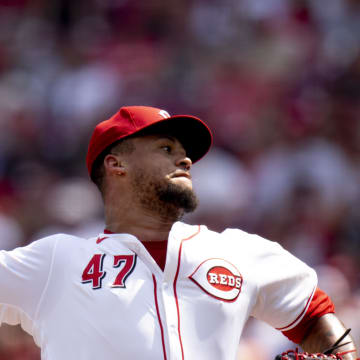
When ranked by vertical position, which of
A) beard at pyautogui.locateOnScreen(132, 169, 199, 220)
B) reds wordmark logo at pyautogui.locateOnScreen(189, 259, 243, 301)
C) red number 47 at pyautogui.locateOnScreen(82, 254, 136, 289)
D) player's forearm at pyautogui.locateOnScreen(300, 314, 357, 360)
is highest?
beard at pyautogui.locateOnScreen(132, 169, 199, 220)

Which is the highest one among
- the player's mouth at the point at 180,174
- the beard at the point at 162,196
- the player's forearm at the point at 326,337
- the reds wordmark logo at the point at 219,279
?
the player's mouth at the point at 180,174

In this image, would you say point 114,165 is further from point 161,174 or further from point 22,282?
point 22,282

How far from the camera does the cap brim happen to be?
10.5 ft

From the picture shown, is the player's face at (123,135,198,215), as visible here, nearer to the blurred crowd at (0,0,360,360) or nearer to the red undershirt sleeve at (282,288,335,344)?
the red undershirt sleeve at (282,288,335,344)

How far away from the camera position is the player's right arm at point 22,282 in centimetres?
286

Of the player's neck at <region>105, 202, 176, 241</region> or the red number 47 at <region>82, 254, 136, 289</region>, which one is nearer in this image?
the red number 47 at <region>82, 254, 136, 289</region>

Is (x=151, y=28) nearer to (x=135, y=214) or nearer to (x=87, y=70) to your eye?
(x=87, y=70)

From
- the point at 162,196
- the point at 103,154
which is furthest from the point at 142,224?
the point at 103,154

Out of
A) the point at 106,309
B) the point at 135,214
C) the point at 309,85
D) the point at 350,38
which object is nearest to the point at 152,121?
the point at 135,214

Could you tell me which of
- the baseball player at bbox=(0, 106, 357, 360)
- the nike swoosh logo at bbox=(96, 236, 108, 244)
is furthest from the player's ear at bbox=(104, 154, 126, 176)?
the nike swoosh logo at bbox=(96, 236, 108, 244)

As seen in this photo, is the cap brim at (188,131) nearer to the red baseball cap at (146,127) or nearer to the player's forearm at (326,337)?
the red baseball cap at (146,127)

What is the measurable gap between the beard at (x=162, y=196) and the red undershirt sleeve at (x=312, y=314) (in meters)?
0.58

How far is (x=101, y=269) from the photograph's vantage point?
290 cm

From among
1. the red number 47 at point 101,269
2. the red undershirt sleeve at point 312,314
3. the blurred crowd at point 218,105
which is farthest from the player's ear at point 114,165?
the blurred crowd at point 218,105
